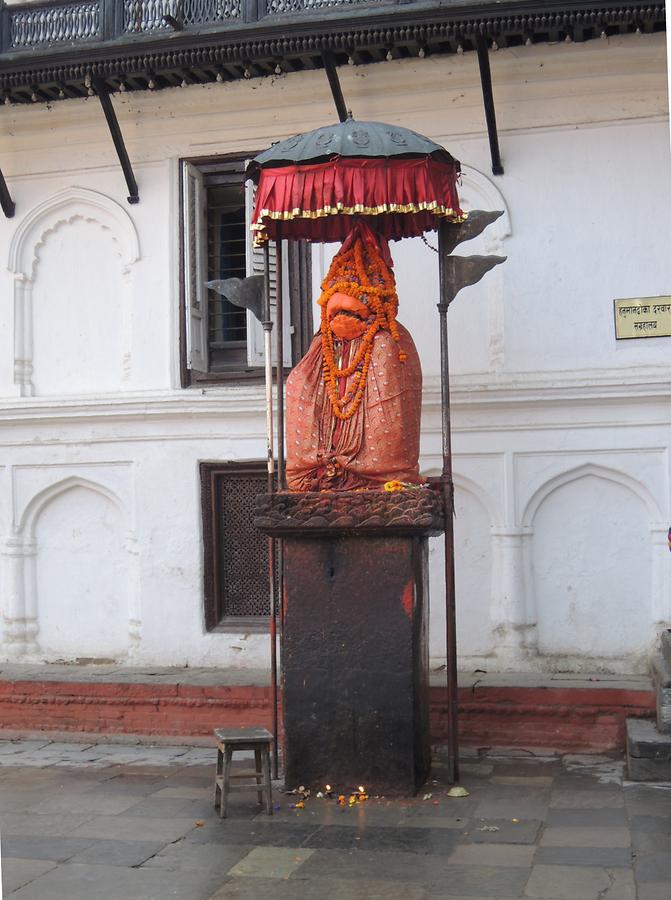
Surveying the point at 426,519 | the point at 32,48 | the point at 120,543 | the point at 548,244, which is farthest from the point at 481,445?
the point at 32,48

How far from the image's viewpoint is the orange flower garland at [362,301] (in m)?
7.61

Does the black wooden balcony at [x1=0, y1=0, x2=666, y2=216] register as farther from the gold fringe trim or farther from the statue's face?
the statue's face

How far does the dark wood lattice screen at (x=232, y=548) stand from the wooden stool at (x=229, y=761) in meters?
2.88

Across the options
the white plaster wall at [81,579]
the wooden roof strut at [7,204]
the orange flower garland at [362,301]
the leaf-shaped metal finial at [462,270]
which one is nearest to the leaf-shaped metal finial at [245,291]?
the orange flower garland at [362,301]

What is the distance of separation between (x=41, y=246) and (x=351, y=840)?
638 centimetres

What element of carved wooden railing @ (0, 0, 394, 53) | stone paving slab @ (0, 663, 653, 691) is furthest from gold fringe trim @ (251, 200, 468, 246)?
stone paving slab @ (0, 663, 653, 691)

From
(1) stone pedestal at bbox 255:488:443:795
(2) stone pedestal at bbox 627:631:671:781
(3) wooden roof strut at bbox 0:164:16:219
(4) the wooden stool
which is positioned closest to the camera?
(4) the wooden stool

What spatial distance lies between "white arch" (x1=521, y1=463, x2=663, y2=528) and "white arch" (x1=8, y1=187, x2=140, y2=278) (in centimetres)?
397

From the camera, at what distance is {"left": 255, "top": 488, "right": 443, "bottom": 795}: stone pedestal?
7242 millimetres

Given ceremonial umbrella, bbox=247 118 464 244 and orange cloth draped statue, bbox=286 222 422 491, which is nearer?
ceremonial umbrella, bbox=247 118 464 244

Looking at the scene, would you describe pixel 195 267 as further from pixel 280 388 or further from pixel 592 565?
pixel 592 565

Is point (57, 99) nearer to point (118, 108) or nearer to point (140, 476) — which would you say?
point (118, 108)

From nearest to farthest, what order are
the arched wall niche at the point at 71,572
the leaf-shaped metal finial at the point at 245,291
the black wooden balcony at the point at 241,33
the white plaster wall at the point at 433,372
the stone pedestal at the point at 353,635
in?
the stone pedestal at the point at 353,635, the leaf-shaped metal finial at the point at 245,291, the black wooden balcony at the point at 241,33, the white plaster wall at the point at 433,372, the arched wall niche at the point at 71,572

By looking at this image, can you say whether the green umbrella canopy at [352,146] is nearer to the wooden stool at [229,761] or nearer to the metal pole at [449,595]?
the metal pole at [449,595]
